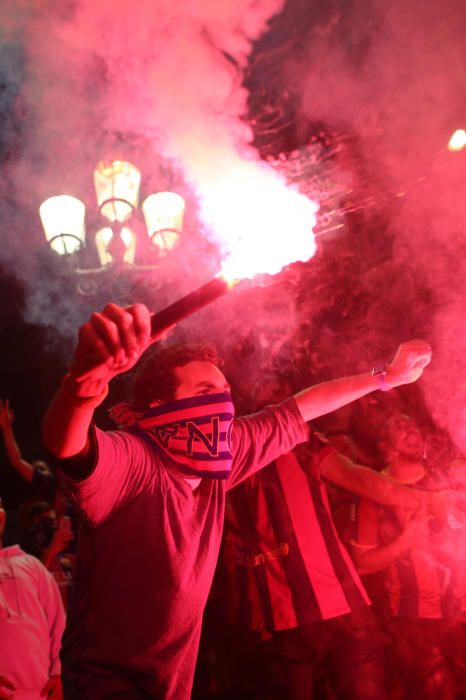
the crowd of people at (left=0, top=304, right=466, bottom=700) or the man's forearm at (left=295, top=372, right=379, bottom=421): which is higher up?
the man's forearm at (left=295, top=372, right=379, bottom=421)

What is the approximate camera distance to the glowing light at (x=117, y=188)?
19.0ft

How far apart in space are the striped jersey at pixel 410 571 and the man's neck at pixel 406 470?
1.04ft

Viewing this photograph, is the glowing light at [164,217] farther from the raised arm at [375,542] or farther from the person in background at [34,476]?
the raised arm at [375,542]

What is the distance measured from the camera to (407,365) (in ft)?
9.32

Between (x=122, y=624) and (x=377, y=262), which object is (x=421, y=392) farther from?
(x=122, y=624)

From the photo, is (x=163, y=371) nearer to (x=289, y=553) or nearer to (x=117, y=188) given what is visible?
(x=289, y=553)

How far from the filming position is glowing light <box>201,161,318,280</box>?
206 centimetres

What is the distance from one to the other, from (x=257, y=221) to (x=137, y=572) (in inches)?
68.4

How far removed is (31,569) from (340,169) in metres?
4.41

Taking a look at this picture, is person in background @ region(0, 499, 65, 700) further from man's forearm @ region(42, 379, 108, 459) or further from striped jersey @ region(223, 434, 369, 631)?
man's forearm @ region(42, 379, 108, 459)

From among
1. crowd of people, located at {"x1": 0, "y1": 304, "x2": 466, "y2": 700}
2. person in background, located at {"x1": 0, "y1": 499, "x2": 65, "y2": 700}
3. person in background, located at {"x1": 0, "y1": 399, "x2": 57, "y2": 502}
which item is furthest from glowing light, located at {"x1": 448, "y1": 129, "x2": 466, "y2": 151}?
person in background, located at {"x1": 0, "y1": 399, "x2": 57, "y2": 502}

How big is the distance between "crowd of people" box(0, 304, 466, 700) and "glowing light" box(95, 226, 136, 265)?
3263 mm

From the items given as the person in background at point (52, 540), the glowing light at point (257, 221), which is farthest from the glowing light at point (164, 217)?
the person in background at point (52, 540)

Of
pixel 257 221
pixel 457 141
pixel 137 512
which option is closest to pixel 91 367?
pixel 137 512
